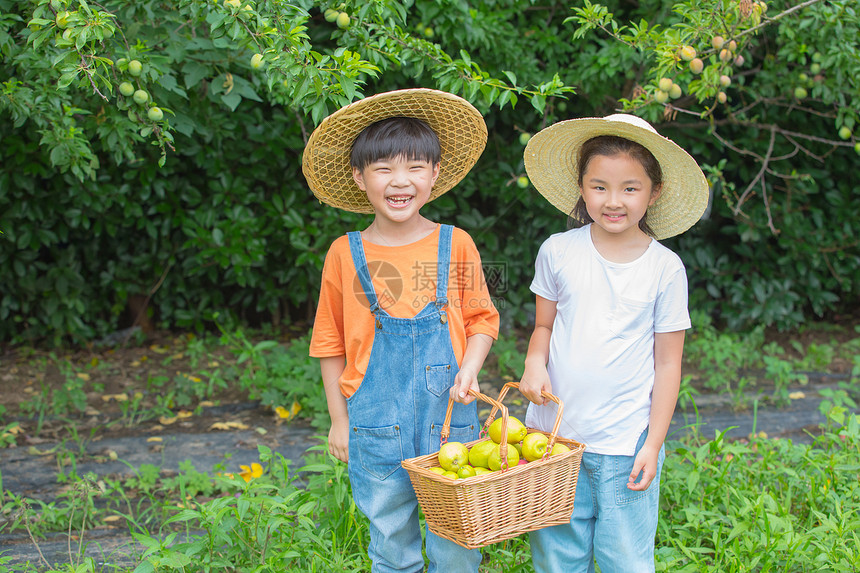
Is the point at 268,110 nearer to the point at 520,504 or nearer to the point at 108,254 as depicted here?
the point at 108,254

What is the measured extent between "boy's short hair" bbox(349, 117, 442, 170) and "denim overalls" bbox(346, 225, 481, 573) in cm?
20

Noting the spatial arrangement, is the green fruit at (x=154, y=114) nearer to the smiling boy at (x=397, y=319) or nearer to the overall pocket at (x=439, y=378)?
the smiling boy at (x=397, y=319)

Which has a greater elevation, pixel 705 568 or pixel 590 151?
pixel 590 151

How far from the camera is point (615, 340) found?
1.85 m

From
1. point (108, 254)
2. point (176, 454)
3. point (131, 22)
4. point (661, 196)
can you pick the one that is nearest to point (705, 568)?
point (661, 196)

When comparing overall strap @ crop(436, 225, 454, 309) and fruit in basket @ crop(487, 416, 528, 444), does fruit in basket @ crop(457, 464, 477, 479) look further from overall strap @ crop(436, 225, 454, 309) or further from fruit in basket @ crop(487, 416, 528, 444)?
overall strap @ crop(436, 225, 454, 309)

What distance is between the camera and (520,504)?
1671mm

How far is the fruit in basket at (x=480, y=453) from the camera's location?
172cm

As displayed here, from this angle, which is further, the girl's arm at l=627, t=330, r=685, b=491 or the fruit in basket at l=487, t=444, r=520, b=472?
the girl's arm at l=627, t=330, r=685, b=491

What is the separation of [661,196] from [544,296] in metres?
0.41

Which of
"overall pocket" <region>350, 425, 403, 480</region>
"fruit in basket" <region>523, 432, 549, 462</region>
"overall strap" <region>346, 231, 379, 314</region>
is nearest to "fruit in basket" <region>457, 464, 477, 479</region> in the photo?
"fruit in basket" <region>523, 432, 549, 462</region>

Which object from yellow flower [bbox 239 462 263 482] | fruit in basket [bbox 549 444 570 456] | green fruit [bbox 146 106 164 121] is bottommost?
yellow flower [bbox 239 462 263 482]

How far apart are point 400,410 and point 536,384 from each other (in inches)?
13.9

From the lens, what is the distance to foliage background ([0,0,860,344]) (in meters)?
2.52
